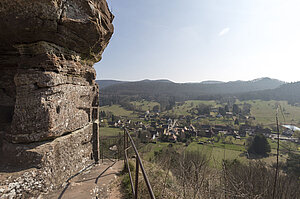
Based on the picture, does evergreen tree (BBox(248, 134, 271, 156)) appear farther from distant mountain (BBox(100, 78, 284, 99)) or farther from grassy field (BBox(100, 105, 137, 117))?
distant mountain (BBox(100, 78, 284, 99))

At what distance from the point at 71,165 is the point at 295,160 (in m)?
27.6

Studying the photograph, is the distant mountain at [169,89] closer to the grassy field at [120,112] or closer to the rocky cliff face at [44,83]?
the grassy field at [120,112]

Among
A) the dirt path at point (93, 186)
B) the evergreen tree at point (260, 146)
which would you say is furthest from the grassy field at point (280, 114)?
the dirt path at point (93, 186)

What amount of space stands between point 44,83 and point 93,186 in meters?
3.37

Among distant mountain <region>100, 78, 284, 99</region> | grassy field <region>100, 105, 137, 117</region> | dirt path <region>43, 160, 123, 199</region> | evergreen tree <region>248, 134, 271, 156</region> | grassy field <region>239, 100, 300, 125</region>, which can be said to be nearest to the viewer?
grassy field <region>239, 100, 300, 125</region>

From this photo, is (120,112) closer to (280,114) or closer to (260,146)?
(260,146)

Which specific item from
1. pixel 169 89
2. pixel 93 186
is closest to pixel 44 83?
pixel 93 186

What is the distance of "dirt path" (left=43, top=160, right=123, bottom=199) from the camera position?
400 cm

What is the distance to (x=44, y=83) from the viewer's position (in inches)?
149

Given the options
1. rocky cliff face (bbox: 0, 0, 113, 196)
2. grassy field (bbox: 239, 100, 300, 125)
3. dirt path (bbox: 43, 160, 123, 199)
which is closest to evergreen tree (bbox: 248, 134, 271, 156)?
grassy field (bbox: 239, 100, 300, 125)

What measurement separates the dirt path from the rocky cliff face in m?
0.31

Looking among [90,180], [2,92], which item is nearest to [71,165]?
[90,180]

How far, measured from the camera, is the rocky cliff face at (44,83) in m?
3.57

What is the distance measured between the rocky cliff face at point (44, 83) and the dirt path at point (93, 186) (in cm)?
31
